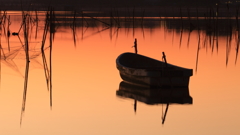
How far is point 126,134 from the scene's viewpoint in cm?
755

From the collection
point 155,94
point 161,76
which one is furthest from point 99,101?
point 161,76

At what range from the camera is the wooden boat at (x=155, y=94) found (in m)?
9.75

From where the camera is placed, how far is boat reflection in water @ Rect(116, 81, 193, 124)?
9716 mm

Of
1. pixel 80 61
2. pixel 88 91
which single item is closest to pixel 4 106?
pixel 88 91

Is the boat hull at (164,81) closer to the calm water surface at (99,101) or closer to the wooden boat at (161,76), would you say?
the wooden boat at (161,76)

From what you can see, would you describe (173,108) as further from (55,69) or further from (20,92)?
(55,69)

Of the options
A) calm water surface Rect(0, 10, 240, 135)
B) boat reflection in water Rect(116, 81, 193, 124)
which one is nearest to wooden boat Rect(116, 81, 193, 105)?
boat reflection in water Rect(116, 81, 193, 124)

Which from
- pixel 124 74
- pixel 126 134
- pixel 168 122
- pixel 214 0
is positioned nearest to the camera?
pixel 126 134

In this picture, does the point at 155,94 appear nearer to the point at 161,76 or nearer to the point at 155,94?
the point at 155,94

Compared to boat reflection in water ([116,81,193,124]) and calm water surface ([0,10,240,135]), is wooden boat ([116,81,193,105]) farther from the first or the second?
calm water surface ([0,10,240,135])

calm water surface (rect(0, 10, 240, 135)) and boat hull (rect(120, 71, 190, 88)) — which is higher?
boat hull (rect(120, 71, 190, 88))

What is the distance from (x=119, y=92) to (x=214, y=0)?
191 ft

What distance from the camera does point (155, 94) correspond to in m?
10.2

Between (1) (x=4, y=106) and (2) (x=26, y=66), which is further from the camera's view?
(2) (x=26, y=66)
